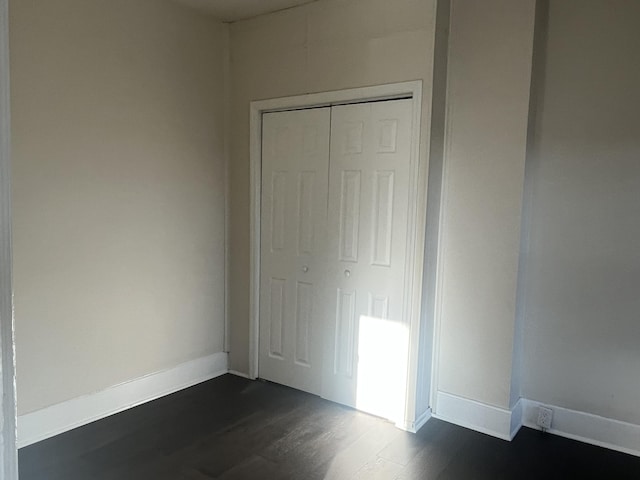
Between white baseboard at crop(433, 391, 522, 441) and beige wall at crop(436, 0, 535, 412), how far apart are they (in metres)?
0.04

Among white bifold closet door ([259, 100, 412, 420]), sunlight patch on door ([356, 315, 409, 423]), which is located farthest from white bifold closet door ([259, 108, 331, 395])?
sunlight patch on door ([356, 315, 409, 423])

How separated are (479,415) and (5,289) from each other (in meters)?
2.73

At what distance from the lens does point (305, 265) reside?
3340 millimetres

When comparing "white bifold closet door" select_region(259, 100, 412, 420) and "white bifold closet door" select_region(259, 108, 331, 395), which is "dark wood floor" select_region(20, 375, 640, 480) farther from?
"white bifold closet door" select_region(259, 108, 331, 395)

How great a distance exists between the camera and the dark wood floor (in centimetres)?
242

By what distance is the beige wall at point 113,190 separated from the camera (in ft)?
8.38

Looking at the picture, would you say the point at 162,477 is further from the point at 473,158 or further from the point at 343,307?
the point at 473,158

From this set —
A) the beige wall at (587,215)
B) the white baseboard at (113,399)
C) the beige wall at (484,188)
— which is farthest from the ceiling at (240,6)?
the white baseboard at (113,399)

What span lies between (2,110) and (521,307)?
2.81m

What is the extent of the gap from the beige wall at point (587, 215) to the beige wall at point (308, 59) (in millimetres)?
776

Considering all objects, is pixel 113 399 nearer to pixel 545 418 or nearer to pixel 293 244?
pixel 293 244

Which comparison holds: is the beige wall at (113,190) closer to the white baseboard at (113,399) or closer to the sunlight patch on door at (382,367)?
the white baseboard at (113,399)

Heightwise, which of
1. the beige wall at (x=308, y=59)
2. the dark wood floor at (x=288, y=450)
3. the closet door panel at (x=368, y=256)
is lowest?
the dark wood floor at (x=288, y=450)

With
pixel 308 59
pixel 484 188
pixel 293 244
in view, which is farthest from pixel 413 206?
pixel 308 59
